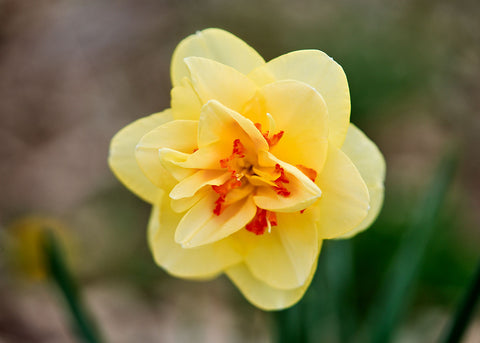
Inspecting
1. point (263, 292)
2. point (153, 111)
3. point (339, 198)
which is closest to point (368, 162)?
point (339, 198)

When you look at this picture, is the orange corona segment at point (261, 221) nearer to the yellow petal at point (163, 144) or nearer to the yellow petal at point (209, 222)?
the yellow petal at point (209, 222)

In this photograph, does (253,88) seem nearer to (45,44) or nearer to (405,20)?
(405,20)

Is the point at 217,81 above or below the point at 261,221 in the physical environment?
above

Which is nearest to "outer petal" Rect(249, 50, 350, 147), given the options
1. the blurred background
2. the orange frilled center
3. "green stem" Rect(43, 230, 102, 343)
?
the orange frilled center

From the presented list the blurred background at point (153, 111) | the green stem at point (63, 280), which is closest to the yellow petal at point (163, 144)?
the green stem at point (63, 280)

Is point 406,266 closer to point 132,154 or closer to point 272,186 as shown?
point 272,186

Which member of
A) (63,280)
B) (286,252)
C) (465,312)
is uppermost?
(286,252)

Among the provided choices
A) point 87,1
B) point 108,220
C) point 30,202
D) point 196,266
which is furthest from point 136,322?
point 87,1
